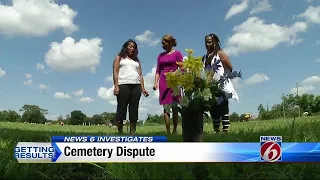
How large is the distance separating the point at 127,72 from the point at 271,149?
4.32m

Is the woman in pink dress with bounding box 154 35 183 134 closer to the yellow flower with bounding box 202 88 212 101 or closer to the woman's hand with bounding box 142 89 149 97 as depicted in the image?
the woman's hand with bounding box 142 89 149 97

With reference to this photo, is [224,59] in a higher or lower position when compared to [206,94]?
higher

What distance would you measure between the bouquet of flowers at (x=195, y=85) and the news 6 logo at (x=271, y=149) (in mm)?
614

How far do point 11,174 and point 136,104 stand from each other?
390cm

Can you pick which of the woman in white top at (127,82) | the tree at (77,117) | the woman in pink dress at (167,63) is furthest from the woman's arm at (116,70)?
the tree at (77,117)

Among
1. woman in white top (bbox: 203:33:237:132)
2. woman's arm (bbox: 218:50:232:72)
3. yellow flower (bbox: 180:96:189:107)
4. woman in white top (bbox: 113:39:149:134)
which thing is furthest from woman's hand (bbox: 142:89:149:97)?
yellow flower (bbox: 180:96:189:107)

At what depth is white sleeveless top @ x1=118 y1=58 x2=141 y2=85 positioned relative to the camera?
7180 millimetres

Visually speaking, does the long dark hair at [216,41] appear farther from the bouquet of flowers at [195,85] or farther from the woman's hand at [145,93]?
the bouquet of flowers at [195,85]

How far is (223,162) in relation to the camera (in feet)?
10.5

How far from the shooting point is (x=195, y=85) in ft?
11.7

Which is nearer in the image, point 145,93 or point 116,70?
point 116,70

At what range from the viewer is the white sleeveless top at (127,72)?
7.18 m

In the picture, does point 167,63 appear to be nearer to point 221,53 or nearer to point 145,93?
point 145,93

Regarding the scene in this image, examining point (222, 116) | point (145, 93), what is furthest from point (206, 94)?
point (145, 93)
